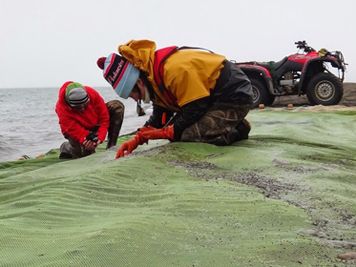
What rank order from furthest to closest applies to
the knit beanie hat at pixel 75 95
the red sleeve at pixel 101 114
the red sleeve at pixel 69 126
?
1. the red sleeve at pixel 101 114
2. the red sleeve at pixel 69 126
3. the knit beanie hat at pixel 75 95

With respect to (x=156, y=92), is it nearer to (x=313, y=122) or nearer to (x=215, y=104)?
(x=215, y=104)

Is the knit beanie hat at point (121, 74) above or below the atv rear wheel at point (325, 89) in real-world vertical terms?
above

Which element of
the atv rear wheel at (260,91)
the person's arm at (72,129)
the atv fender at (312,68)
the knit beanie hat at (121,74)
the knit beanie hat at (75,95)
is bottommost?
the atv rear wheel at (260,91)

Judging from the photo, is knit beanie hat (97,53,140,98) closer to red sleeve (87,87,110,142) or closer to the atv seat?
red sleeve (87,87,110,142)

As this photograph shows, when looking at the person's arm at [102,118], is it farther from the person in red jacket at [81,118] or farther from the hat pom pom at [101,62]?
the hat pom pom at [101,62]

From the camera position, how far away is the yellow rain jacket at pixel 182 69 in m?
3.99

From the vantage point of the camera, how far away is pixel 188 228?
213cm

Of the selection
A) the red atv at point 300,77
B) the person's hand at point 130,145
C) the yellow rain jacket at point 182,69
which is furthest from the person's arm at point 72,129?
the red atv at point 300,77

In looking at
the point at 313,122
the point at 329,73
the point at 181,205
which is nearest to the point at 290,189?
the point at 181,205

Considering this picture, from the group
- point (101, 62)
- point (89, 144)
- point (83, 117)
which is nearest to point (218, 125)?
point (101, 62)

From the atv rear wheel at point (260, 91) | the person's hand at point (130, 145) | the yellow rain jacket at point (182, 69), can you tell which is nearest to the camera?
the yellow rain jacket at point (182, 69)

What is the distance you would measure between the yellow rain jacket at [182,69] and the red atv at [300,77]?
22.3 ft

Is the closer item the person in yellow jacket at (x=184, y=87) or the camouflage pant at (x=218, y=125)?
the person in yellow jacket at (x=184, y=87)

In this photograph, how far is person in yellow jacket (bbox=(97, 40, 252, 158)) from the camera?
13.3 feet
